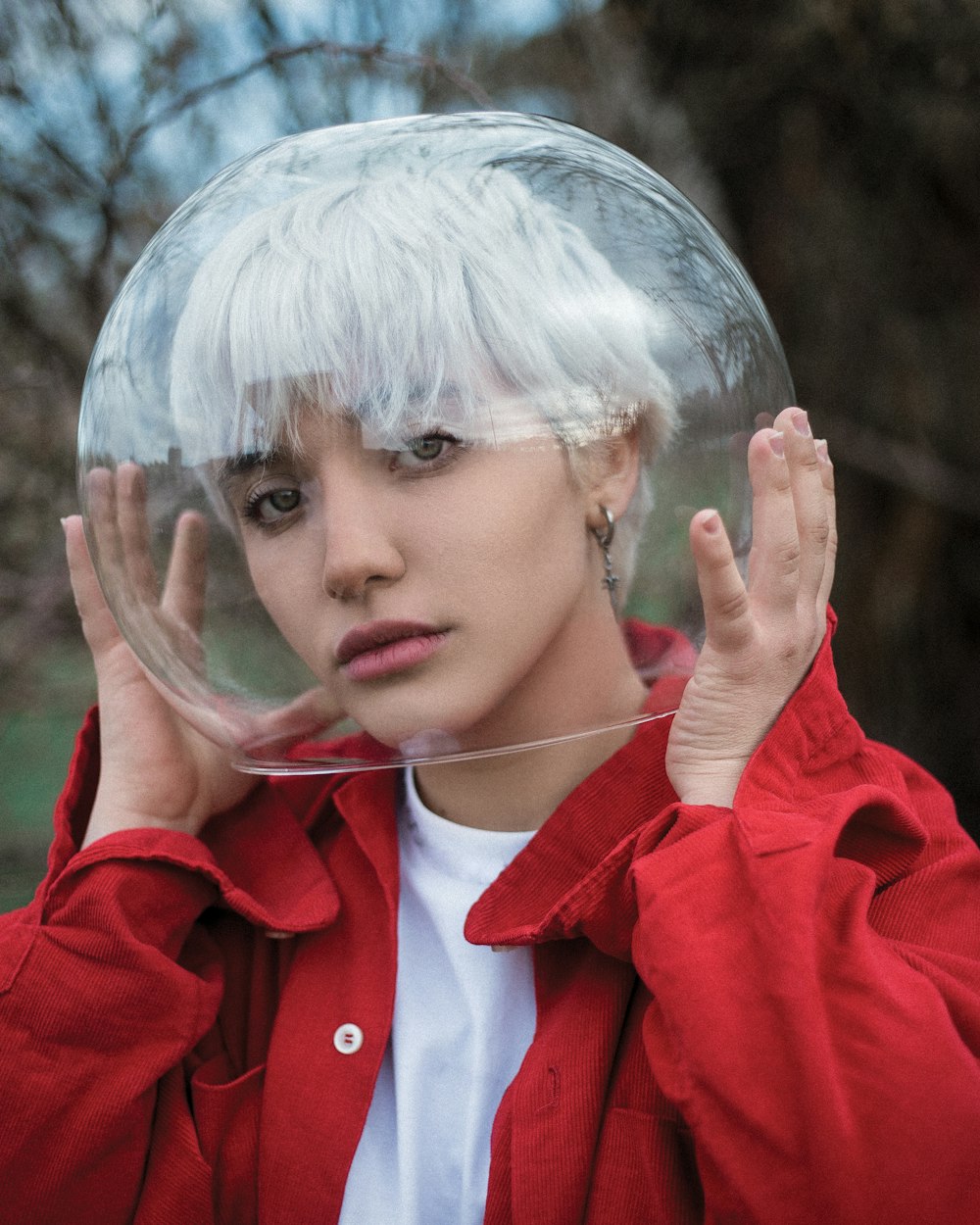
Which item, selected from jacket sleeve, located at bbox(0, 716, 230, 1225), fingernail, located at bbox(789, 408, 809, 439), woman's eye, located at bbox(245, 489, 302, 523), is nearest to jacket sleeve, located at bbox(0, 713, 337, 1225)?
jacket sleeve, located at bbox(0, 716, 230, 1225)

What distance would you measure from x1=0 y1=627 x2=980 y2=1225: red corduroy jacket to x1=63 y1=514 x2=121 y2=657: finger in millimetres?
185

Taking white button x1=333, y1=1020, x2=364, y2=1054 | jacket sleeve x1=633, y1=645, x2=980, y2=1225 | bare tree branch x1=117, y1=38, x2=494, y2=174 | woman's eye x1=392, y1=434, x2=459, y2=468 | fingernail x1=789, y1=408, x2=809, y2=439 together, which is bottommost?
white button x1=333, y1=1020, x2=364, y2=1054

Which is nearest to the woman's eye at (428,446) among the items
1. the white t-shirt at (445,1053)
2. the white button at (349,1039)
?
the white t-shirt at (445,1053)

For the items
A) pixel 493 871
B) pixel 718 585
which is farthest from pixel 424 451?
pixel 493 871

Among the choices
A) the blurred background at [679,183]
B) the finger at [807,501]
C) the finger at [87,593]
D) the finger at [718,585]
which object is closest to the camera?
the finger at [718,585]

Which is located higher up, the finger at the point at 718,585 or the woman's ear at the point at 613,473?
the woman's ear at the point at 613,473

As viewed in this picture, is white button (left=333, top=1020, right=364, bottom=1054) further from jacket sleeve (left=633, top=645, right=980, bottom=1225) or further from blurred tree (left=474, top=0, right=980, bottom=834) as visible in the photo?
blurred tree (left=474, top=0, right=980, bottom=834)

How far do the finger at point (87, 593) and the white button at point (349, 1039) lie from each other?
55 centimetres

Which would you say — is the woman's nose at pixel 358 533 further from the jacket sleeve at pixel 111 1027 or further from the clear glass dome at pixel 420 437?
the jacket sleeve at pixel 111 1027

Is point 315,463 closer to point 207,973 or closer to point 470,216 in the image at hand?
point 470,216

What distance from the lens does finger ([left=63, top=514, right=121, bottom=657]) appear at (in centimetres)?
137

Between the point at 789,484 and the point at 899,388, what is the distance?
156 centimetres

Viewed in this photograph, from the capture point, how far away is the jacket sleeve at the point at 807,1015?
0.88m

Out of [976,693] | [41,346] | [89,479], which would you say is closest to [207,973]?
[89,479]
